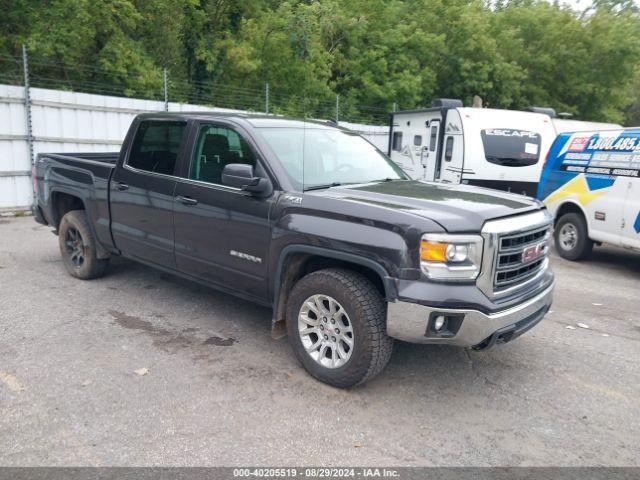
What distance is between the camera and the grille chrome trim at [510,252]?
11.5 ft

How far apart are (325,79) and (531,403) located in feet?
62.4

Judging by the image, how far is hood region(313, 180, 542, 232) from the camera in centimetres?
351

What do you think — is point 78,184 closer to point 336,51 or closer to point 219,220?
point 219,220

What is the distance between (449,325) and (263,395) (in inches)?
53.5

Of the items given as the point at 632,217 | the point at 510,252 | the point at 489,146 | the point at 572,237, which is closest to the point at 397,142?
the point at 489,146

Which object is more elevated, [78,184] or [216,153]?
[216,153]

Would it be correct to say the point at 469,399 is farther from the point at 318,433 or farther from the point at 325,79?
the point at 325,79

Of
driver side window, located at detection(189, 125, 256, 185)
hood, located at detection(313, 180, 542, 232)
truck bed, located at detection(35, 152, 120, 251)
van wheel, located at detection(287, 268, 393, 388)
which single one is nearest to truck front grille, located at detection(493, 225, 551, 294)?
hood, located at detection(313, 180, 542, 232)

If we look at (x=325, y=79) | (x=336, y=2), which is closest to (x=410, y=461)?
(x=325, y=79)

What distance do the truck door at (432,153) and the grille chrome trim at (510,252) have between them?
816cm

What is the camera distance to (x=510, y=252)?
367 cm

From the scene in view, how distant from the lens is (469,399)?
3850 mm

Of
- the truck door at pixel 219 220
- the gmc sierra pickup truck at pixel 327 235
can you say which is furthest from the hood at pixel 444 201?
the truck door at pixel 219 220

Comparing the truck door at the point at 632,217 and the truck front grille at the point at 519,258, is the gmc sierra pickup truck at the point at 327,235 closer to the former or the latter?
the truck front grille at the point at 519,258
